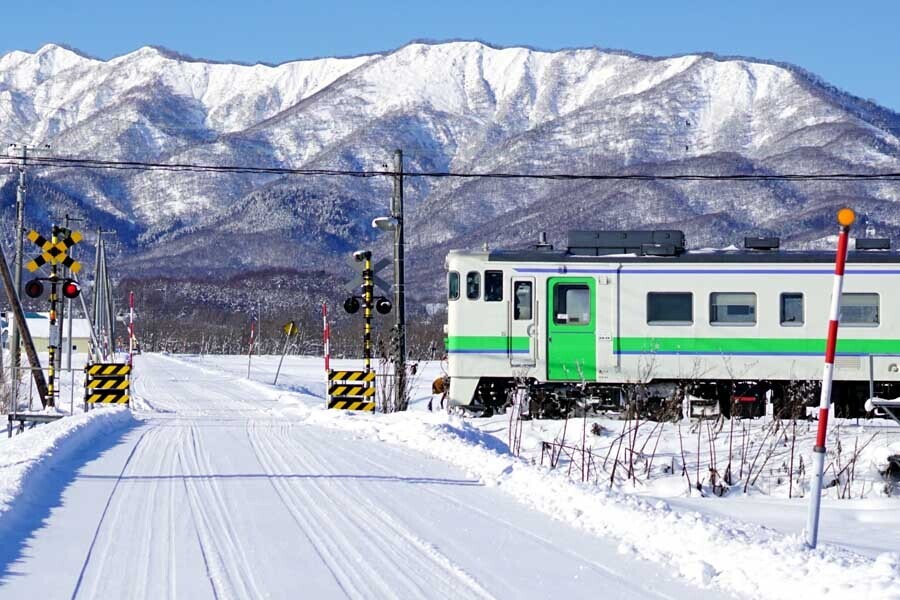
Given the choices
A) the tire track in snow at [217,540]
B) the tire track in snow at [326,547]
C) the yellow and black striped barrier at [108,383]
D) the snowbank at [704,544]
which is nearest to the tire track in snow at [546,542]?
the snowbank at [704,544]

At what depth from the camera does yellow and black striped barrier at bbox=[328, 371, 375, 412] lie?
69.6 feet

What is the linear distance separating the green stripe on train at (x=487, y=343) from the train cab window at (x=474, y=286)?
2.19 feet

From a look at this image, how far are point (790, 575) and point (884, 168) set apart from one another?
195 meters

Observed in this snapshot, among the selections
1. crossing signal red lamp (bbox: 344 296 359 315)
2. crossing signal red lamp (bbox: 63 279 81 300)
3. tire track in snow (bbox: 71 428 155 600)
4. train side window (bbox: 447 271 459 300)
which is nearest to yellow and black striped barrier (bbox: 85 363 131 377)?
crossing signal red lamp (bbox: 63 279 81 300)

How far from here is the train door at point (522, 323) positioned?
19.7 metres

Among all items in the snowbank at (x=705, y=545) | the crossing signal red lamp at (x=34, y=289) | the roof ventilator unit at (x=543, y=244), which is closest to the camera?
the snowbank at (x=705, y=545)

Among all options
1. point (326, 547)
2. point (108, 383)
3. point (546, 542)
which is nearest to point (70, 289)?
point (108, 383)

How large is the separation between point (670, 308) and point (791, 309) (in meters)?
1.90

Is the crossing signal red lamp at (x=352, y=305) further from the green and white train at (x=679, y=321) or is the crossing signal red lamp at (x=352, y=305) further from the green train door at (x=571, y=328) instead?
the green train door at (x=571, y=328)

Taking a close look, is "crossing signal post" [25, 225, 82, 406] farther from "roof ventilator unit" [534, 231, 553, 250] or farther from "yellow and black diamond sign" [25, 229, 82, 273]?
"roof ventilator unit" [534, 231, 553, 250]

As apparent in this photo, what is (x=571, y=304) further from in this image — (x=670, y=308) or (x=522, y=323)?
(x=670, y=308)

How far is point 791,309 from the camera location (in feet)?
63.5

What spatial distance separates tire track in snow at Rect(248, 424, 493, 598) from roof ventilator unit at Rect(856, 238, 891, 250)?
39.1 feet

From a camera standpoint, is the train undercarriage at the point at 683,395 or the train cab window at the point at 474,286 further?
the train cab window at the point at 474,286
